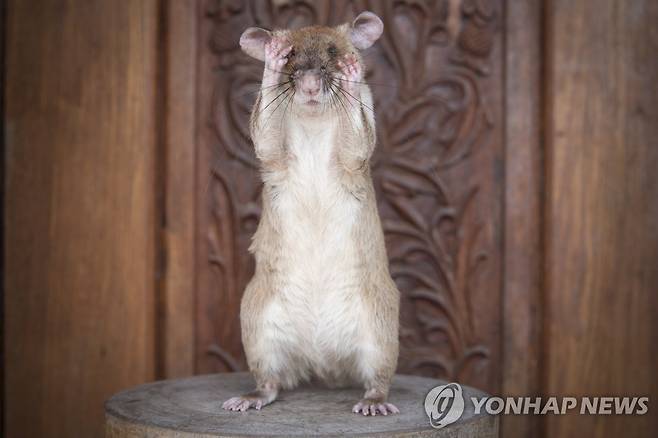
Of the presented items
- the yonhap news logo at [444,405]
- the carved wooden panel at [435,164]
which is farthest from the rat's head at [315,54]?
the carved wooden panel at [435,164]

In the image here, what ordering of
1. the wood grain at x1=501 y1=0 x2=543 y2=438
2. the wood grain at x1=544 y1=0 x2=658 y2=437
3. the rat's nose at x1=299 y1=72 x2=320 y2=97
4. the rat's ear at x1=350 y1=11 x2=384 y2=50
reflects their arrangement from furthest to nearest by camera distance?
1. the wood grain at x1=501 y1=0 x2=543 y2=438
2. the wood grain at x1=544 y1=0 x2=658 y2=437
3. the rat's ear at x1=350 y1=11 x2=384 y2=50
4. the rat's nose at x1=299 y1=72 x2=320 y2=97

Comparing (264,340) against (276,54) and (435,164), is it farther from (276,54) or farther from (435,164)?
(435,164)

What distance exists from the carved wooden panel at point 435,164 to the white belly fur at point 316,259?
54.8 inches

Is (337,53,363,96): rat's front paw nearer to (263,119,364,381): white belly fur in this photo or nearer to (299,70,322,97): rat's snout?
(299,70,322,97): rat's snout

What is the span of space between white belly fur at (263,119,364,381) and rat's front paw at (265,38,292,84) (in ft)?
1.01

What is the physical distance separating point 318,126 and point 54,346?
2269 millimetres

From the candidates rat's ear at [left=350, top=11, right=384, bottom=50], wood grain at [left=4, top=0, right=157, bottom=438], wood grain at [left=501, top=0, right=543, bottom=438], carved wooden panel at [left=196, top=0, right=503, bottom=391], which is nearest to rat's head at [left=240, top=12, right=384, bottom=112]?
rat's ear at [left=350, top=11, right=384, bottom=50]

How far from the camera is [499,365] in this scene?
4.16 meters

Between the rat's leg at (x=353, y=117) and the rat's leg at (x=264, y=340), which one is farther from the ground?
the rat's leg at (x=353, y=117)

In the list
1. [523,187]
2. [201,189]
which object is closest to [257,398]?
[201,189]

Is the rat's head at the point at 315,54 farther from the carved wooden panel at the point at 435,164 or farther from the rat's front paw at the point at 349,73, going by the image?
the carved wooden panel at the point at 435,164

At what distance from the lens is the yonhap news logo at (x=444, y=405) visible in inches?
96.7

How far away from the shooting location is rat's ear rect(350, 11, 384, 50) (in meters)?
2.85

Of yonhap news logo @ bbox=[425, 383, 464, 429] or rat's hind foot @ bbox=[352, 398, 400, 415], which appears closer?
yonhap news logo @ bbox=[425, 383, 464, 429]
